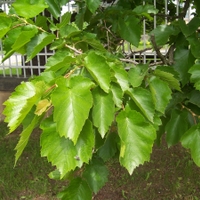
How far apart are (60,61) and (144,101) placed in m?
0.29

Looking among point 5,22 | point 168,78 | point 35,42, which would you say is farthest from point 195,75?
point 5,22

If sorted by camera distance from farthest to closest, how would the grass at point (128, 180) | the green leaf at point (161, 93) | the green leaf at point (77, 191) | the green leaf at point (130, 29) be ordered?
the grass at point (128, 180) → the green leaf at point (130, 29) → the green leaf at point (77, 191) → the green leaf at point (161, 93)

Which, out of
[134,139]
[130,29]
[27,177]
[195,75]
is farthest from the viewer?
[27,177]

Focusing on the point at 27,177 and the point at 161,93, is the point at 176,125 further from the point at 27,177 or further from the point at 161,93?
the point at 27,177

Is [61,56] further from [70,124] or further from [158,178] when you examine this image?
[158,178]

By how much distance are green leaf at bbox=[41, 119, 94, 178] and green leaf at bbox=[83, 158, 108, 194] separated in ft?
1.53

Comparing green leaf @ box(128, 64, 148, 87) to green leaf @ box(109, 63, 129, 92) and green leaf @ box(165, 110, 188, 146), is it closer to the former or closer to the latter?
green leaf @ box(109, 63, 129, 92)

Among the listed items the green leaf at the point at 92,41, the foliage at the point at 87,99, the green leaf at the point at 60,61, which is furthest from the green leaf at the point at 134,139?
the green leaf at the point at 92,41

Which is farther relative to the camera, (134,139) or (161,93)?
(161,93)

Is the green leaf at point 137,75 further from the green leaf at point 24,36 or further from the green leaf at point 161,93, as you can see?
the green leaf at point 24,36

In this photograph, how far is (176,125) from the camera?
4.82ft

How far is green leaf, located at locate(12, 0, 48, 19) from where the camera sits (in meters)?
1.09

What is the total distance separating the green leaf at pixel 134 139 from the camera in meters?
0.99

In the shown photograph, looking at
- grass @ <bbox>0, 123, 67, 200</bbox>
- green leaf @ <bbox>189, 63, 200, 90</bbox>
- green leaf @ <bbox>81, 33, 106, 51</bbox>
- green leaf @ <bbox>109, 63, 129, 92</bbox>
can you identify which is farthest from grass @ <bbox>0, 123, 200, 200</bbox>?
green leaf @ <bbox>109, 63, 129, 92</bbox>
